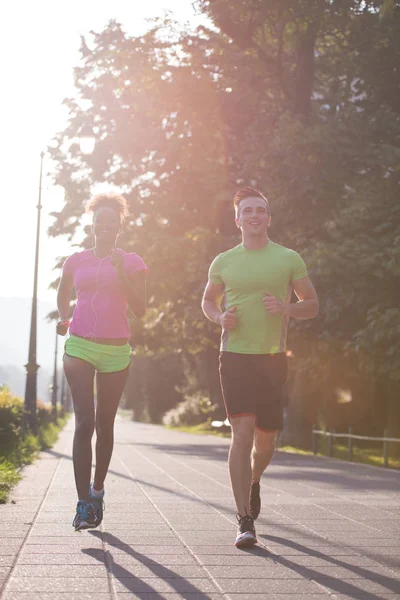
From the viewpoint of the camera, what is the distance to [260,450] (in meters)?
7.00

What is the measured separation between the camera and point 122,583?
4.95m

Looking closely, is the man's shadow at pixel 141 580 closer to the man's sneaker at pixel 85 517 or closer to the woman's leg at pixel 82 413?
the man's sneaker at pixel 85 517

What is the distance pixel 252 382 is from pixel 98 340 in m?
1.01

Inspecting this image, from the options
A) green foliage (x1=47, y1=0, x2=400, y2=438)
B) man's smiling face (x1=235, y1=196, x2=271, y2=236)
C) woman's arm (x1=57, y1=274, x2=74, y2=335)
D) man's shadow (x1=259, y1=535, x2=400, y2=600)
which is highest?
green foliage (x1=47, y1=0, x2=400, y2=438)

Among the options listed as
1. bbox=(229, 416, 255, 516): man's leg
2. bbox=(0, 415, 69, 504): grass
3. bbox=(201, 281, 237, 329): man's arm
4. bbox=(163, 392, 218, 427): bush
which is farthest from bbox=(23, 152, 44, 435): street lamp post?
bbox=(163, 392, 218, 427): bush

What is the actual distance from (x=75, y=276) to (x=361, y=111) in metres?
16.1

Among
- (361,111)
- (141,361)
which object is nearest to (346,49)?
(361,111)

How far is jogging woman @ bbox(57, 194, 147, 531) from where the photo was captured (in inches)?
259

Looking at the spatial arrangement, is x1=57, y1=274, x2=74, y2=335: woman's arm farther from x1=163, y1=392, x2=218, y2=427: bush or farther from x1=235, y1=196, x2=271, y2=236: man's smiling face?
x1=163, y1=392, x2=218, y2=427: bush

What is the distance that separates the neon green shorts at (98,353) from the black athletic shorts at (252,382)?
0.67m

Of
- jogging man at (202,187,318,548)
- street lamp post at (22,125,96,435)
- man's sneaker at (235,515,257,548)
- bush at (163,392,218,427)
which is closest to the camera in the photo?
man's sneaker at (235,515,257,548)

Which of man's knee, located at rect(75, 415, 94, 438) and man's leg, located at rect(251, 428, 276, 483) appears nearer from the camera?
man's knee, located at rect(75, 415, 94, 438)

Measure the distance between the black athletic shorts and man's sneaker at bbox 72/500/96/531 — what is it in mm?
1019

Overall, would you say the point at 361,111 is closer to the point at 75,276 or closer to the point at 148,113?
the point at 148,113
